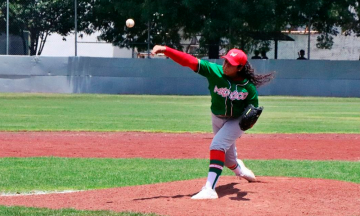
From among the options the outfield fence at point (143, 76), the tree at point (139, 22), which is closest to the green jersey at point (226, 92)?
the tree at point (139, 22)

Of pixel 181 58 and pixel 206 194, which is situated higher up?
pixel 181 58

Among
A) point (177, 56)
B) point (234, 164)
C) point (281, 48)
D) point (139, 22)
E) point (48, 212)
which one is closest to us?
point (48, 212)

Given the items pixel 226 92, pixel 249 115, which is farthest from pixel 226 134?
pixel 226 92

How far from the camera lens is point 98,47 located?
3906cm

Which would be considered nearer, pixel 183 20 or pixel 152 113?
pixel 152 113

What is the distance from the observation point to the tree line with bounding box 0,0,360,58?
33.1 m

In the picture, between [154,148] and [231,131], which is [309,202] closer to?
[231,131]

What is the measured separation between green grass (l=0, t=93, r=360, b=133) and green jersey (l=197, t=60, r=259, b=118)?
10.3m

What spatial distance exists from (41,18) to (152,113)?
12334mm

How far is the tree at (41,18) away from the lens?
32562 mm

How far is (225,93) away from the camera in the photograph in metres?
6.98

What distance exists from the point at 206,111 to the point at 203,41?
946 cm

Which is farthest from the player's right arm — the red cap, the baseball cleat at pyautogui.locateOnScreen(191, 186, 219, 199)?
the baseball cleat at pyautogui.locateOnScreen(191, 186, 219, 199)

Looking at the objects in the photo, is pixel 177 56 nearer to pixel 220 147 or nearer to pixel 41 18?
pixel 220 147
